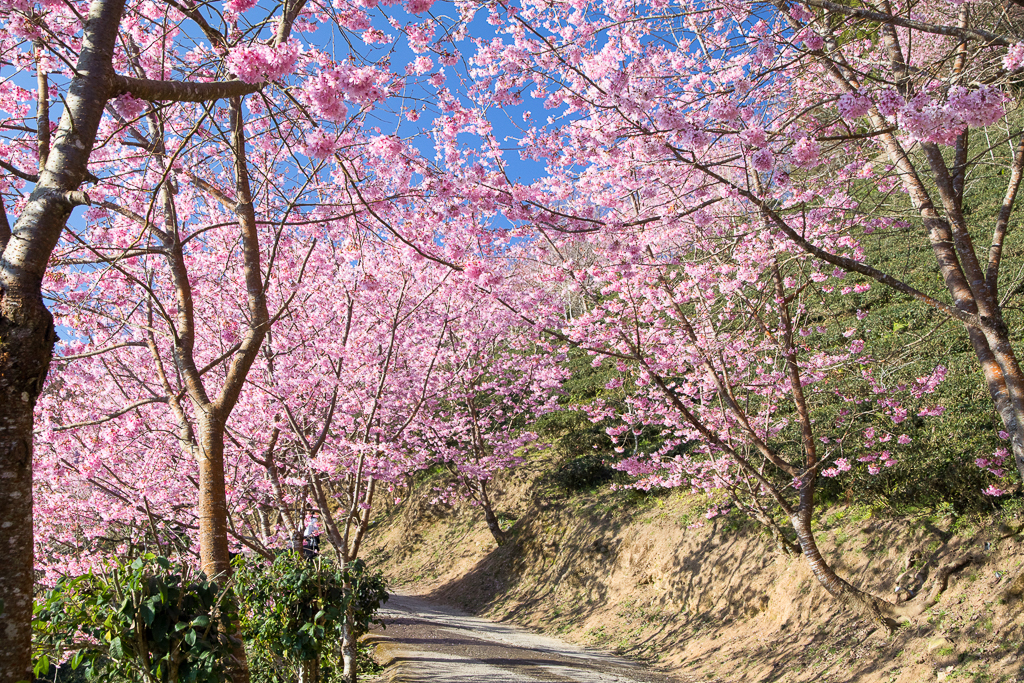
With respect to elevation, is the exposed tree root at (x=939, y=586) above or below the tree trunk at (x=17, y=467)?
below

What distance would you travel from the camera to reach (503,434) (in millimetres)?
13812

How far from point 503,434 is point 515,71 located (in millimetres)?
9170

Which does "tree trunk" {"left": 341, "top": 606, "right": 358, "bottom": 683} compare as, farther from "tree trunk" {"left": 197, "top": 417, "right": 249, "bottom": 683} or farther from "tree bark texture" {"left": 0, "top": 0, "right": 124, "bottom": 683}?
"tree bark texture" {"left": 0, "top": 0, "right": 124, "bottom": 683}

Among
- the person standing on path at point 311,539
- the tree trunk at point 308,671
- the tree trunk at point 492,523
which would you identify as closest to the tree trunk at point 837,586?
the tree trunk at point 308,671

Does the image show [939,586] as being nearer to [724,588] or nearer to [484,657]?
[724,588]

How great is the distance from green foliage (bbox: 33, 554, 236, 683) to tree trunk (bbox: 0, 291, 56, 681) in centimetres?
52

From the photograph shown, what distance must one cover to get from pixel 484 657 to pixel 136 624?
5795 mm

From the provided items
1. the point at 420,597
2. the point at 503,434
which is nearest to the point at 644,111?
the point at 503,434

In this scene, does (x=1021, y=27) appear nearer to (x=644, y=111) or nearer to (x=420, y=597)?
(x=644, y=111)

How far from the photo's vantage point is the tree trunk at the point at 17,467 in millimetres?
2361

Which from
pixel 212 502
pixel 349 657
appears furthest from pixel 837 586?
pixel 212 502

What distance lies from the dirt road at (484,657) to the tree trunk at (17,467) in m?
4.62

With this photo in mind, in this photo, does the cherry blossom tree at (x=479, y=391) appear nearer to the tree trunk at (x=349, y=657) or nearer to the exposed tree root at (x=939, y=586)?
the tree trunk at (x=349, y=657)

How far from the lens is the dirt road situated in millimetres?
6789
